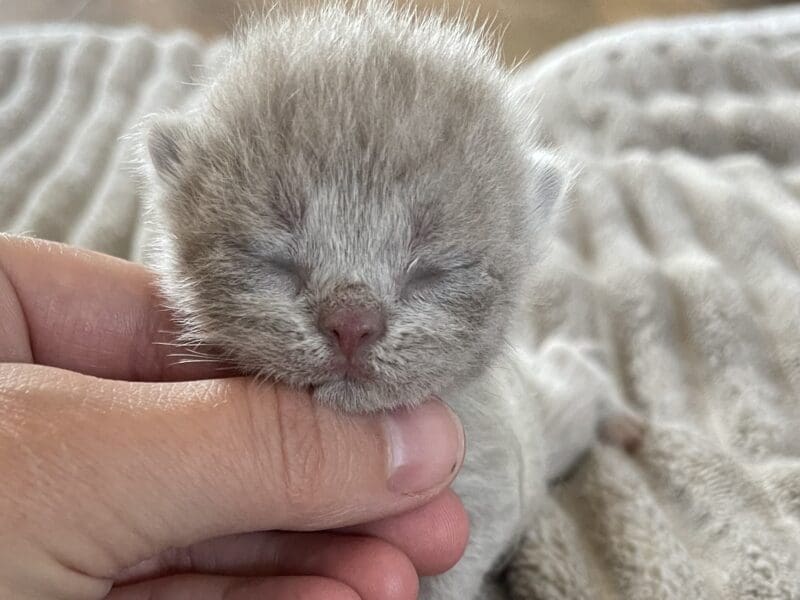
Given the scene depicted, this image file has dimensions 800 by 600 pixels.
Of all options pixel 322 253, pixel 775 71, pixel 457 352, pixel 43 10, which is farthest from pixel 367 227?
pixel 43 10

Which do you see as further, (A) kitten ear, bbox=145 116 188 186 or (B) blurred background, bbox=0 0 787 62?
(B) blurred background, bbox=0 0 787 62

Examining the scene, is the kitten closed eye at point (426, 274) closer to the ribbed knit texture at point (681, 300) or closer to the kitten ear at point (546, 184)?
the kitten ear at point (546, 184)

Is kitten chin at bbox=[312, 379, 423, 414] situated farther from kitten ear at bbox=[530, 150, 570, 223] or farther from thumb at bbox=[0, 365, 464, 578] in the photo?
kitten ear at bbox=[530, 150, 570, 223]

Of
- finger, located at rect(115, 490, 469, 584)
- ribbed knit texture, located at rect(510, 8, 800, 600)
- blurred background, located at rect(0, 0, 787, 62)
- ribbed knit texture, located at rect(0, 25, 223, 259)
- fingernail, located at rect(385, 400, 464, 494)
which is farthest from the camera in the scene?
blurred background, located at rect(0, 0, 787, 62)

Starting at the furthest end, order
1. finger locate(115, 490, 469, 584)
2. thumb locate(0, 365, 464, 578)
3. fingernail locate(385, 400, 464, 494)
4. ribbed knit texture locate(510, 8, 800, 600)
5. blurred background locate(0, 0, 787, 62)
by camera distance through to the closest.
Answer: blurred background locate(0, 0, 787, 62)
ribbed knit texture locate(510, 8, 800, 600)
finger locate(115, 490, 469, 584)
fingernail locate(385, 400, 464, 494)
thumb locate(0, 365, 464, 578)

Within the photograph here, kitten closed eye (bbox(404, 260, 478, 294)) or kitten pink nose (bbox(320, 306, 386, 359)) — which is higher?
kitten closed eye (bbox(404, 260, 478, 294))

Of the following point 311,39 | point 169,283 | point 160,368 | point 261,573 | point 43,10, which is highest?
point 311,39

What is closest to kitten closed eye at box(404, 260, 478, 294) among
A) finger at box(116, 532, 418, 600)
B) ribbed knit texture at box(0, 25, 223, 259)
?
finger at box(116, 532, 418, 600)

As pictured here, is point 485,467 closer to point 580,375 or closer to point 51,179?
point 580,375
